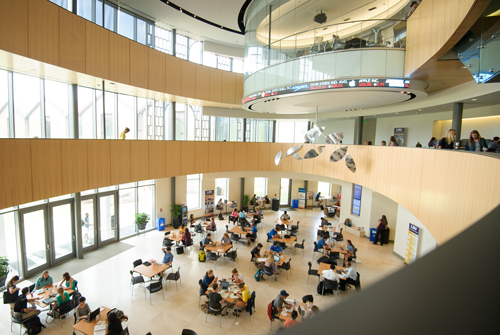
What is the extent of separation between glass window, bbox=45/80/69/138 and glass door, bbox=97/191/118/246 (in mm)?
4273

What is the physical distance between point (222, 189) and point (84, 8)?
15.2 metres

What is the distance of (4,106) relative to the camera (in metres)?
10.2

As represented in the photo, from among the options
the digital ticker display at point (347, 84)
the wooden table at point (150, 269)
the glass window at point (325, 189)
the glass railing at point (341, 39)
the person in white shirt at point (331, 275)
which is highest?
the glass railing at point (341, 39)

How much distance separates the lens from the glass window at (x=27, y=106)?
416 inches

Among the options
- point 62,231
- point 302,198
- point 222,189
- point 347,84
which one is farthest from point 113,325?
point 302,198

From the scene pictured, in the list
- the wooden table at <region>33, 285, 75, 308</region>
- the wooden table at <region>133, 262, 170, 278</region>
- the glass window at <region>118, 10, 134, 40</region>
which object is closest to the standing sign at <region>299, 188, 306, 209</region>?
the wooden table at <region>133, 262, 170, 278</region>

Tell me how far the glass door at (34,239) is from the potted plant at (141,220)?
4.82 metres

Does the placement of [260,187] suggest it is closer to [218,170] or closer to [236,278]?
[218,170]

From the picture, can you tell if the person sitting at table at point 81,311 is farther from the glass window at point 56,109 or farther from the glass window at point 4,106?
the glass window at point 56,109

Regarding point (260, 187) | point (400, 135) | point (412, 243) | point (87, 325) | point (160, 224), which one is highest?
point (400, 135)

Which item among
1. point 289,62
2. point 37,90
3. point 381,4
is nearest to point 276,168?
point 289,62

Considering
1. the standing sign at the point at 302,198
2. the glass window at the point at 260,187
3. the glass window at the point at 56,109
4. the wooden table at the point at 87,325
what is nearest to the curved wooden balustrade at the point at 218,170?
the glass window at the point at 56,109

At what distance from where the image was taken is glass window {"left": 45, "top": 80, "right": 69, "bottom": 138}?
11664 mm

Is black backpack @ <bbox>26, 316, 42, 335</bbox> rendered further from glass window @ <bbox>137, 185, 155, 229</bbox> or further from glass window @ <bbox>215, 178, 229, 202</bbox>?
glass window @ <bbox>215, 178, 229, 202</bbox>
